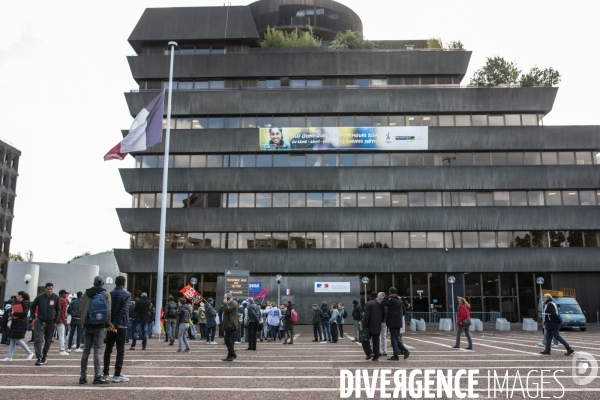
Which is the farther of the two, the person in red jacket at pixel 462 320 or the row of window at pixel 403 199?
the row of window at pixel 403 199

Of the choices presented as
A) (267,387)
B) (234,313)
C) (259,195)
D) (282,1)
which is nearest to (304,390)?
(267,387)

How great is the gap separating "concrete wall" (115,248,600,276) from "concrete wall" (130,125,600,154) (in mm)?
8500

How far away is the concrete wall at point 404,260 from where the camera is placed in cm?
4347

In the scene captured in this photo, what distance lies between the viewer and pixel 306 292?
3809 cm

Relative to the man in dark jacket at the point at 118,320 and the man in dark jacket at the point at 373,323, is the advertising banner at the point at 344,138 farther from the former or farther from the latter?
the man in dark jacket at the point at 118,320

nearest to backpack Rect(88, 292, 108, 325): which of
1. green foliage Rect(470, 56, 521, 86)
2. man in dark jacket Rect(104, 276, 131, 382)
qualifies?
man in dark jacket Rect(104, 276, 131, 382)

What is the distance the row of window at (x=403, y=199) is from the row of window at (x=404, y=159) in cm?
249

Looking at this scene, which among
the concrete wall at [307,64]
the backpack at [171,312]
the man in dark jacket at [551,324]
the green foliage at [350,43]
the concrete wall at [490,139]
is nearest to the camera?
the man in dark jacket at [551,324]

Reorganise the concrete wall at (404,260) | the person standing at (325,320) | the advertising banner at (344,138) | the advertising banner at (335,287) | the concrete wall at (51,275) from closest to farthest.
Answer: the person standing at (325,320)
the advertising banner at (335,287)
the concrete wall at (404,260)
the advertising banner at (344,138)
the concrete wall at (51,275)

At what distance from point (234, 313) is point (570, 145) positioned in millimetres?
38880

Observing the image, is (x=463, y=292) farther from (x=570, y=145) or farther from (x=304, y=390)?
(x=304, y=390)

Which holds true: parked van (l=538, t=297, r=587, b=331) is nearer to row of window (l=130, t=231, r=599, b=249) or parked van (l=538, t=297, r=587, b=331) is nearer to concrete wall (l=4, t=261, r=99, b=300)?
row of window (l=130, t=231, r=599, b=249)

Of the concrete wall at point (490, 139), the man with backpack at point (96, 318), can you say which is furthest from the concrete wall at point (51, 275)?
the man with backpack at point (96, 318)

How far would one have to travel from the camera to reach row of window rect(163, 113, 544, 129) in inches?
1817
